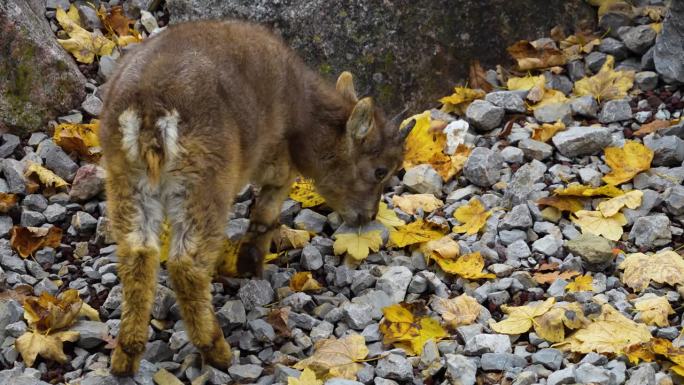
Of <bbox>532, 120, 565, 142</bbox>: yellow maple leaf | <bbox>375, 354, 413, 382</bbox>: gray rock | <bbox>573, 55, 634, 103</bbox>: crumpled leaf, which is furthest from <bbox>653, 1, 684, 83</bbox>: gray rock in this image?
<bbox>375, 354, 413, 382</bbox>: gray rock

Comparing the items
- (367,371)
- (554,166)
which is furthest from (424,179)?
(367,371)

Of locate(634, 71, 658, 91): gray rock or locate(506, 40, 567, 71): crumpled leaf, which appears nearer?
locate(634, 71, 658, 91): gray rock

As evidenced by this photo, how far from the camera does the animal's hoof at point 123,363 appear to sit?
5.82 m

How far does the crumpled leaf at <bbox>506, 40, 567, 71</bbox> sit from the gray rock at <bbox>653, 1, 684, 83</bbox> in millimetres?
797

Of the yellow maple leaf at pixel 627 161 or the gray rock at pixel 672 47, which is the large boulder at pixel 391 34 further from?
the yellow maple leaf at pixel 627 161

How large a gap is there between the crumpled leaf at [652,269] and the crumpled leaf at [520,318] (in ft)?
1.94

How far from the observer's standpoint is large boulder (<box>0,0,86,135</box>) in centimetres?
809

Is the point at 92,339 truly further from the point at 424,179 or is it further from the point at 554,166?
the point at 554,166

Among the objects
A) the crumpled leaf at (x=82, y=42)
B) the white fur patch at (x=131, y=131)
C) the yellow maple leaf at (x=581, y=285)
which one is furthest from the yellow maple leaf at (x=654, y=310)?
the crumpled leaf at (x=82, y=42)

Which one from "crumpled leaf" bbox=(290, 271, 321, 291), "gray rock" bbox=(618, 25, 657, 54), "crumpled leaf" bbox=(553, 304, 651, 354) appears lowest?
"crumpled leaf" bbox=(290, 271, 321, 291)

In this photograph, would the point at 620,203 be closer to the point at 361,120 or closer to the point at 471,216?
the point at 471,216

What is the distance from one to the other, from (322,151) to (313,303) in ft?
3.74

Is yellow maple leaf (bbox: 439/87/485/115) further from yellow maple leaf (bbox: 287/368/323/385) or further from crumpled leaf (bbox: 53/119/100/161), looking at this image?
yellow maple leaf (bbox: 287/368/323/385)

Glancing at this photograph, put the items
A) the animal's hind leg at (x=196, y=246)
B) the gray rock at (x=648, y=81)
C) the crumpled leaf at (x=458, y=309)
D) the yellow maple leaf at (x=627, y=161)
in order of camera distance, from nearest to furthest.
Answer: the animal's hind leg at (x=196, y=246)
the crumpled leaf at (x=458, y=309)
the yellow maple leaf at (x=627, y=161)
the gray rock at (x=648, y=81)
